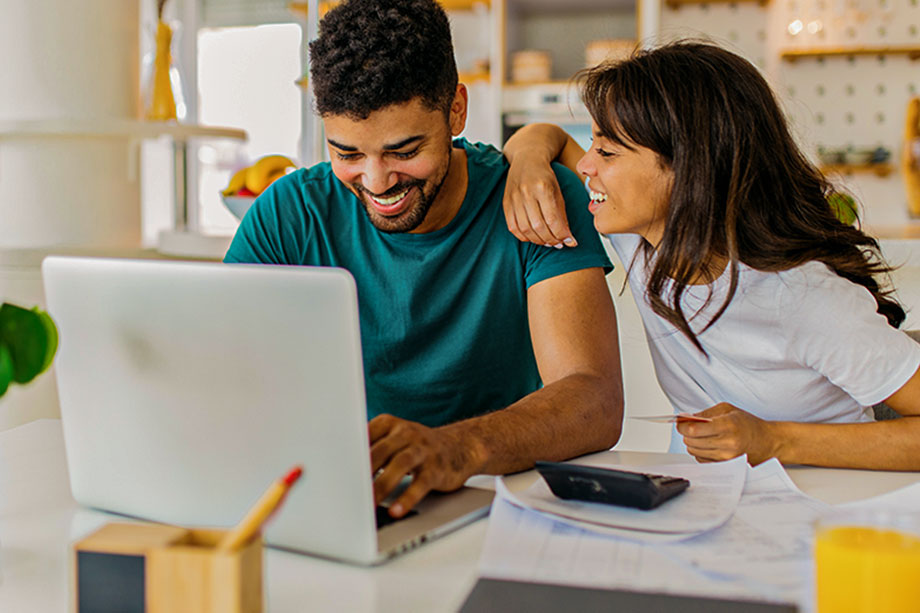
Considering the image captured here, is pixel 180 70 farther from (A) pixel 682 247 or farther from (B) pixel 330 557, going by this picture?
(B) pixel 330 557

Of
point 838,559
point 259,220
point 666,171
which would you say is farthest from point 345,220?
point 838,559

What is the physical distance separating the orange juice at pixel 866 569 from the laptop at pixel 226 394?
1.01 ft

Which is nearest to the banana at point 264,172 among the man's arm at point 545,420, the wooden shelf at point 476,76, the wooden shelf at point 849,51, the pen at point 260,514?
the man's arm at point 545,420

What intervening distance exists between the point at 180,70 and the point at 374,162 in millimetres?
1692

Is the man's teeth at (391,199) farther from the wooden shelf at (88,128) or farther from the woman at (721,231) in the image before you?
the wooden shelf at (88,128)

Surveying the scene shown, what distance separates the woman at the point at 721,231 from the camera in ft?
3.98

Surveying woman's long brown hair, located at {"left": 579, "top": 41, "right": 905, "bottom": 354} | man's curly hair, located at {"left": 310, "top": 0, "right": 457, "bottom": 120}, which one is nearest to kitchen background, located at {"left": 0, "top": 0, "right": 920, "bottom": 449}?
woman's long brown hair, located at {"left": 579, "top": 41, "right": 905, "bottom": 354}

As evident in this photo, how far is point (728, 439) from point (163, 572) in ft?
2.23

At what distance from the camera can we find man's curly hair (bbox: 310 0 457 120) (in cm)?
119

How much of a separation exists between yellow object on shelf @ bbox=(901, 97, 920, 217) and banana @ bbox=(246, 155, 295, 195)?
2339 mm

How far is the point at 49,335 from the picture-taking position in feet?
2.33

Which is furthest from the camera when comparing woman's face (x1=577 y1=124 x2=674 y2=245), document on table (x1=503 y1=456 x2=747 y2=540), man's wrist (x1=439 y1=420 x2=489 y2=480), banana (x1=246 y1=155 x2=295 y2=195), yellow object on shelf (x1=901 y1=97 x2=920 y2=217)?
yellow object on shelf (x1=901 y1=97 x2=920 y2=217)

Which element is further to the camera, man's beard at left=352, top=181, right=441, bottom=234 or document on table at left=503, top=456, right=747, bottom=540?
man's beard at left=352, top=181, right=441, bottom=234

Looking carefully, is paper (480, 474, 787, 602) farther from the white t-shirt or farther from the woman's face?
the woman's face
